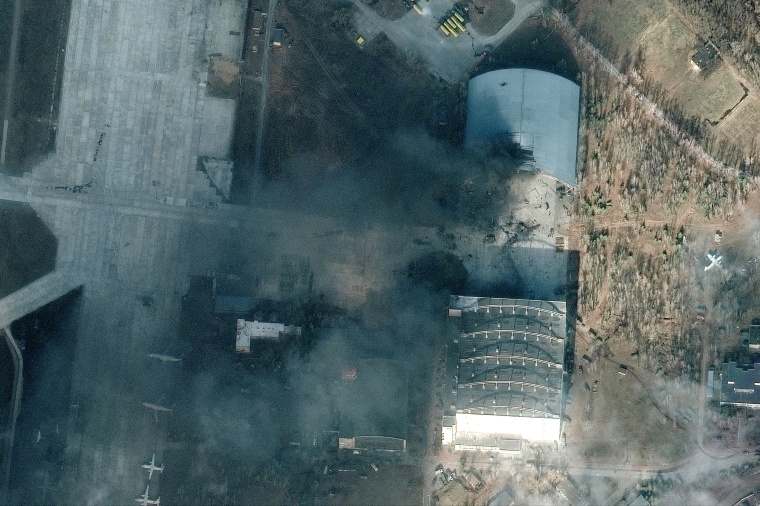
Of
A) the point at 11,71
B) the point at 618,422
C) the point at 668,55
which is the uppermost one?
the point at 668,55

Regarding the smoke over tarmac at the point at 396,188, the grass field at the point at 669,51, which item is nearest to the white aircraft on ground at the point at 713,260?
the grass field at the point at 669,51

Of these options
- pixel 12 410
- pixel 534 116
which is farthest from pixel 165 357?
pixel 534 116

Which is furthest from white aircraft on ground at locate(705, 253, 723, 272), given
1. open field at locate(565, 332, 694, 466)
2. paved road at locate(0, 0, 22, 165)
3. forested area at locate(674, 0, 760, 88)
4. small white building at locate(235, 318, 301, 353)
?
paved road at locate(0, 0, 22, 165)

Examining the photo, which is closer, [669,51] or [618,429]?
[618,429]

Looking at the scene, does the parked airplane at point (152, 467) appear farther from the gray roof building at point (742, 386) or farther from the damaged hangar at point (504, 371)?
the gray roof building at point (742, 386)

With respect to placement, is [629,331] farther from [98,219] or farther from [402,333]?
[98,219]

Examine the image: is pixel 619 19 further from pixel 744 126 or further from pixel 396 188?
pixel 396 188
